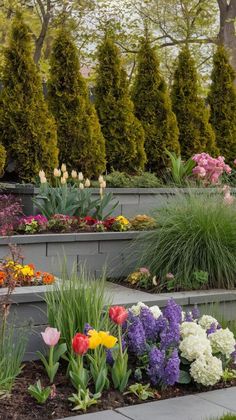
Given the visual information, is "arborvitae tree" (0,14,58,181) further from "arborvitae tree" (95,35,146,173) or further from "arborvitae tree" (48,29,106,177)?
"arborvitae tree" (95,35,146,173)

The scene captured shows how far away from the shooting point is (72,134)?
7.63 meters

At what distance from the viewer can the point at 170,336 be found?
379cm

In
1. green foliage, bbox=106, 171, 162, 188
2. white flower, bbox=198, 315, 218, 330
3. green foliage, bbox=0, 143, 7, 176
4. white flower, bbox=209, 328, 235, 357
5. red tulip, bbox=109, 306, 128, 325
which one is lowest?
white flower, bbox=209, 328, 235, 357

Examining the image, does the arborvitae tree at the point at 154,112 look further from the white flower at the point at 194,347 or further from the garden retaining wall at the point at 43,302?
the white flower at the point at 194,347

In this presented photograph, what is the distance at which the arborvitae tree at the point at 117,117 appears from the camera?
808 cm

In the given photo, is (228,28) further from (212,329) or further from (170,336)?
(170,336)

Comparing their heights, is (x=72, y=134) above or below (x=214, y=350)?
above

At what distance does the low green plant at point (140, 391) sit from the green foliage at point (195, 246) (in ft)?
5.47

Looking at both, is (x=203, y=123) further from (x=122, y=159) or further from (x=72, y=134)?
(x=72, y=134)

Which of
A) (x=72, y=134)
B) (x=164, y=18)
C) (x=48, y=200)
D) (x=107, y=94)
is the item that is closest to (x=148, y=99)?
(x=107, y=94)

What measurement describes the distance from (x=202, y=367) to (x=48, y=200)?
2.96 metres

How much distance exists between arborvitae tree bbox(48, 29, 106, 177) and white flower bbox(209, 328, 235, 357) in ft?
13.3

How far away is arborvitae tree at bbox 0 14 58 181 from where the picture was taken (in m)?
7.11

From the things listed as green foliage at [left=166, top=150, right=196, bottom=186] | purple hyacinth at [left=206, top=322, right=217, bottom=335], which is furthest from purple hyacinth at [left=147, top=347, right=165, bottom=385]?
green foliage at [left=166, top=150, right=196, bottom=186]
